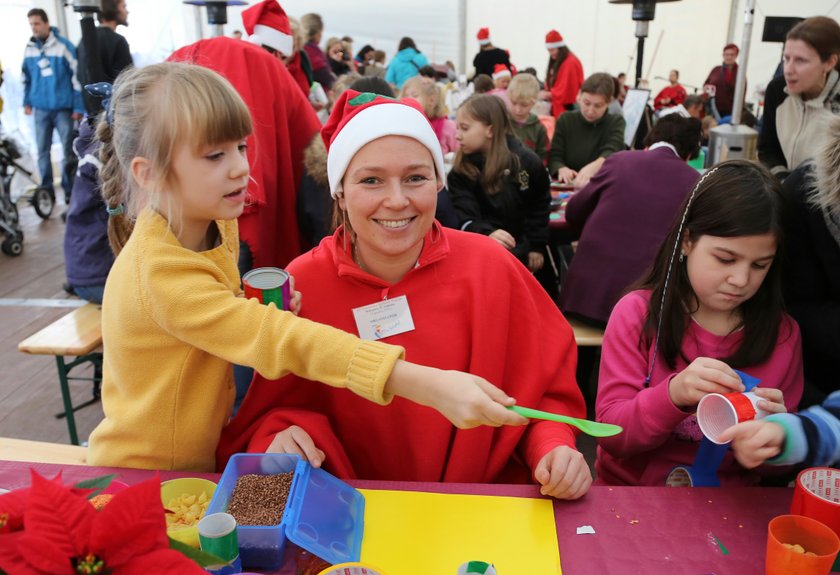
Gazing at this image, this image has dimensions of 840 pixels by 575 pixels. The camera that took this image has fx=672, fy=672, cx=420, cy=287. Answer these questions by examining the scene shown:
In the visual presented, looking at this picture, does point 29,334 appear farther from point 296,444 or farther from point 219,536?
point 219,536

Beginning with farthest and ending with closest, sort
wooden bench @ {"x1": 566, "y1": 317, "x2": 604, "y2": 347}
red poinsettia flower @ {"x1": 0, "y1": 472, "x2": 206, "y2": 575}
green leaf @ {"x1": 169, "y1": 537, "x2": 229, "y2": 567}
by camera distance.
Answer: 1. wooden bench @ {"x1": 566, "y1": 317, "x2": 604, "y2": 347}
2. green leaf @ {"x1": 169, "y1": 537, "x2": 229, "y2": 567}
3. red poinsettia flower @ {"x1": 0, "y1": 472, "x2": 206, "y2": 575}

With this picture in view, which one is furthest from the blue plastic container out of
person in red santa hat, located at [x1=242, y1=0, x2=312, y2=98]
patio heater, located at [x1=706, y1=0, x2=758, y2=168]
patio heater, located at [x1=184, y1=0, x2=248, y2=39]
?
patio heater, located at [x1=184, y1=0, x2=248, y2=39]

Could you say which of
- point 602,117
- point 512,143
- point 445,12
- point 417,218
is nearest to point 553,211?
point 512,143

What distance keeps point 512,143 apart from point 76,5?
240cm

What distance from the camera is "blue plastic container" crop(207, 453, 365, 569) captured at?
1.21 m

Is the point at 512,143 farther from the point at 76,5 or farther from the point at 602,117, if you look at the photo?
the point at 76,5

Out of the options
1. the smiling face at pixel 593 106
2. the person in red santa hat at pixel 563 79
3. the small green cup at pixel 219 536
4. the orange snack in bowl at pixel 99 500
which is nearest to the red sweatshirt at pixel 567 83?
the person in red santa hat at pixel 563 79

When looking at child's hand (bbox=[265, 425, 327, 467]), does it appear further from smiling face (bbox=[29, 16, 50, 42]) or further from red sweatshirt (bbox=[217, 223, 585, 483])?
smiling face (bbox=[29, 16, 50, 42])

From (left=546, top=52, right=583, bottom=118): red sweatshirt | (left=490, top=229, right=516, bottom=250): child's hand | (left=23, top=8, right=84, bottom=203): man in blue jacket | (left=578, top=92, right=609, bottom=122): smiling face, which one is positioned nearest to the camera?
(left=490, top=229, right=516, bottom=250): child's hand

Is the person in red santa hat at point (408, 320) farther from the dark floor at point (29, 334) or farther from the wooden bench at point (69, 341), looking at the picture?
the dark floor at point (29, 334)

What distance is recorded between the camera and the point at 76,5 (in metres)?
2.70

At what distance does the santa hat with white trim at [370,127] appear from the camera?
5.10 feet

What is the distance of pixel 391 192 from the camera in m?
1.55

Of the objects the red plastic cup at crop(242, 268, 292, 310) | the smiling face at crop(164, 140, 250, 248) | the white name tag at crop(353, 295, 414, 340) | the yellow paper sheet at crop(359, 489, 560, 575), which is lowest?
the yellow paper sheet at crop(359, 489, 560, 575)
